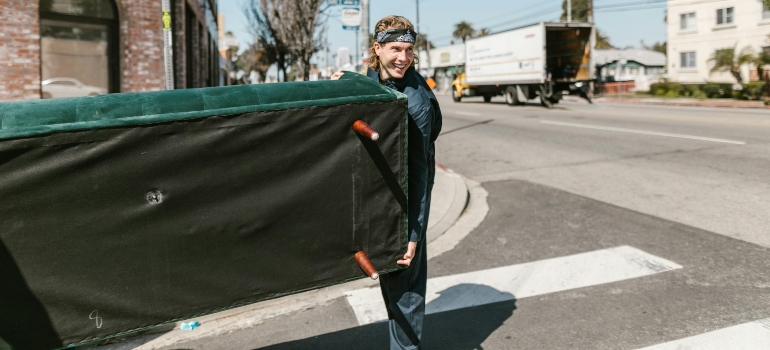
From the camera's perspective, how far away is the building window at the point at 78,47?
33.8ft

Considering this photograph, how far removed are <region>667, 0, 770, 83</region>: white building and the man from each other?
3636 cm

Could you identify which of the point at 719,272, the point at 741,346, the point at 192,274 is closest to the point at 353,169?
the point at 192,274

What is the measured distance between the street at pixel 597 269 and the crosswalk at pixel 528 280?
0.05 feet

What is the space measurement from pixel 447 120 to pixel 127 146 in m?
19.3

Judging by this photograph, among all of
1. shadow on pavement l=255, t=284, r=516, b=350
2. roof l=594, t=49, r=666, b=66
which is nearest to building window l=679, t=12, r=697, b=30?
roof l=594, t=49, r=666, b=66

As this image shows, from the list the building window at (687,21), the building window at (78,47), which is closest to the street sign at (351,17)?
the building window at (78,47)

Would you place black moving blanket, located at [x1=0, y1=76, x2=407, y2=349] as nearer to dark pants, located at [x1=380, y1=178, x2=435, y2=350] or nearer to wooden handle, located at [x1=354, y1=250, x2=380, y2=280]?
wooden handle, located at [x1=354, y1=250, x2=380, y2=280]

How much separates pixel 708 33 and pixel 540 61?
19.6m

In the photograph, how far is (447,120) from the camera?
21.2m

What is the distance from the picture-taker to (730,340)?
366 centimetres

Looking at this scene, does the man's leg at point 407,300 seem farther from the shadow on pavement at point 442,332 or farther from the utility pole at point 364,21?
the utility pole at point 364,21

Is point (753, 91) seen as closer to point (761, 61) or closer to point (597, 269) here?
point (761, 61)

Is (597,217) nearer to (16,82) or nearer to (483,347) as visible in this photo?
(483,347)

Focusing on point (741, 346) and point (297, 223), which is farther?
point (741, 346)
